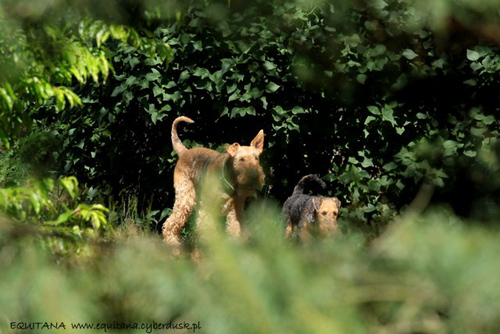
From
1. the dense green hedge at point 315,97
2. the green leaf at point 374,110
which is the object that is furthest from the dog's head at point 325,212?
the green leaf at point 374,110

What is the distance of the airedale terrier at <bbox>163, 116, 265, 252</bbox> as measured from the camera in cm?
560

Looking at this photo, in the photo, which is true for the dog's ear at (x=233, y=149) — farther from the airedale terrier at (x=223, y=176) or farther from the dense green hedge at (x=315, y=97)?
the dense green hedge at (x=315, y=97)

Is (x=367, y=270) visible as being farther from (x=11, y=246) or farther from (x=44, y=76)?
(x=44, y=76)

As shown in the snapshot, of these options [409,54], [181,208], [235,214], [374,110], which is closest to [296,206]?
[235,214]

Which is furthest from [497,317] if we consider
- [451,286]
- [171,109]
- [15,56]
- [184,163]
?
[171,109]

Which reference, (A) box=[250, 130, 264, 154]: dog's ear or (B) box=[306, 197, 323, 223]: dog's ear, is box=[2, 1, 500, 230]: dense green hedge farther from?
(A) box=[250, 130, 264, 154]: dog's ear

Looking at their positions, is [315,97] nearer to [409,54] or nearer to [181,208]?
[409,54]

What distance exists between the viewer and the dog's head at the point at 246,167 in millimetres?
5570

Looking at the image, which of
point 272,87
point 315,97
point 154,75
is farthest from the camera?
point 315,97

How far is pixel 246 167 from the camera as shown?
5.57m

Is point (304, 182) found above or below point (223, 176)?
below

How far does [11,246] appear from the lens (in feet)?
5.46

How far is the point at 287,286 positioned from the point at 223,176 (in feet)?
15.0

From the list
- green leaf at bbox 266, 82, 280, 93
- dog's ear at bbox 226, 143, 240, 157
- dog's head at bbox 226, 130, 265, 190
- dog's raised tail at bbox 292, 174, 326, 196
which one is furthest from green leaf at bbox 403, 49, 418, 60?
dog's ear at bbox 226, 143, 240, 157
